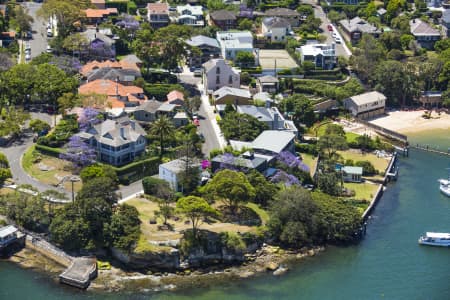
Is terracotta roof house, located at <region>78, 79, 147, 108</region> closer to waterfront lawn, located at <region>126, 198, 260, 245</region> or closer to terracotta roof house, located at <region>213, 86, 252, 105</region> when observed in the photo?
terracotta roof house, located at <region>213, 86, 252, 105</region>

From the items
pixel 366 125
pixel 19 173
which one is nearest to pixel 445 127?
pixel 366 125

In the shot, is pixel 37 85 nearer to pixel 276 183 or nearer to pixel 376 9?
pixel 276 183

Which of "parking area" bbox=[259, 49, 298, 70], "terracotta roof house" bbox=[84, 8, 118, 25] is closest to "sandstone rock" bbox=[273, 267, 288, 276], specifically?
"parking area" bbox=[259, 49, 298, 70]

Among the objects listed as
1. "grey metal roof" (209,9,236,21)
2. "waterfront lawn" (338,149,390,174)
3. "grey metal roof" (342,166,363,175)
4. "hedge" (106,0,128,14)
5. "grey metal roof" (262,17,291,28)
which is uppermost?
"hedge" (106,0,128,14)

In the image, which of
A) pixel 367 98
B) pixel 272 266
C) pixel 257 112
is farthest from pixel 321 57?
pixel 272 266

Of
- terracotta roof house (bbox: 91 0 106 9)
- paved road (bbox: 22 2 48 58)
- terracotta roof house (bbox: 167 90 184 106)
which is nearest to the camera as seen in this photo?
terracotta roof house (bbox: 167 90 184 106)

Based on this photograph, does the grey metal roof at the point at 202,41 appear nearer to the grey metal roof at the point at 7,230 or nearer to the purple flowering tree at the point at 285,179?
the purple flowering tree at the point at 285,179
